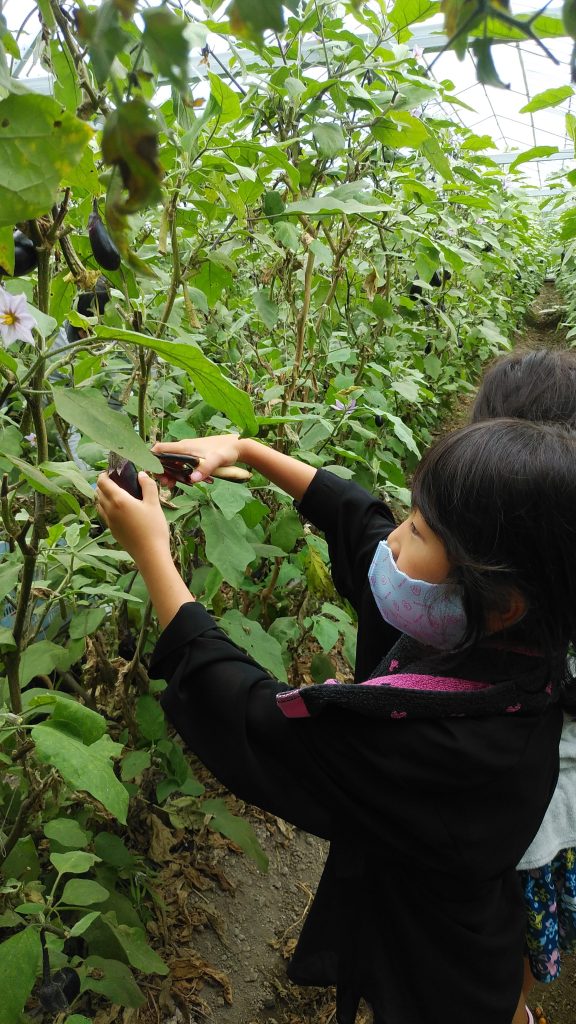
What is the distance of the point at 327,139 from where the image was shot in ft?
4.27

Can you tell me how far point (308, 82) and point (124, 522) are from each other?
0.96 m

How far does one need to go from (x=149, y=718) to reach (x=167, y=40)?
1.19 metres

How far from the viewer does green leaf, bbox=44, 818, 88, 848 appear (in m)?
1.04

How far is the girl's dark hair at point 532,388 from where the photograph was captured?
1.11 metres

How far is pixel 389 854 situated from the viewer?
1059 millimetres

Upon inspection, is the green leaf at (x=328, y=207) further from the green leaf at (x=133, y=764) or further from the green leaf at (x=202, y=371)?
the green leaf at (x=133, y=764)

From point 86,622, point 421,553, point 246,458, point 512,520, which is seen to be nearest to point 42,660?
point 86,622

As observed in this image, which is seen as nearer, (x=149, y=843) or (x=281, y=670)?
(x=281, y=670)

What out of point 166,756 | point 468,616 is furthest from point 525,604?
point 166,756

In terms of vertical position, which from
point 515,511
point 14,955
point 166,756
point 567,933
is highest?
point 515,511

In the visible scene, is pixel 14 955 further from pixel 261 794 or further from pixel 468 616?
pixel 468 616

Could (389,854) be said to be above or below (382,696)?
below

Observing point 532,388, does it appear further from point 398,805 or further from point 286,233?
point 398,805

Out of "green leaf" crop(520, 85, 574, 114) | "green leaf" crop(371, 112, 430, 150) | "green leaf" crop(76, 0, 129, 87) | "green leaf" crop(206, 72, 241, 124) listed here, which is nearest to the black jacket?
"green leaf" crop(206, 72, 241, 124)
